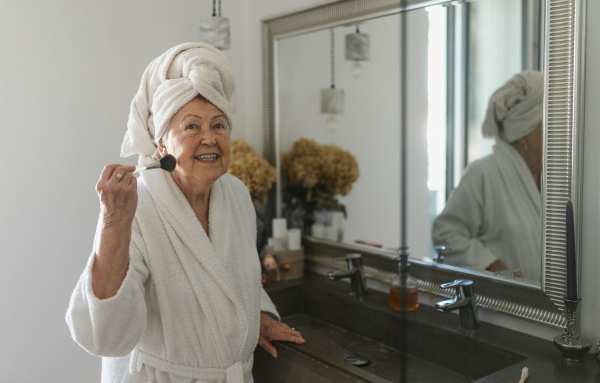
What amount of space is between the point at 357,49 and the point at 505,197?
29.4 inches

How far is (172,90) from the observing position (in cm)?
125

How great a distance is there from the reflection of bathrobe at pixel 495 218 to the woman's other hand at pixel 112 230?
97cm

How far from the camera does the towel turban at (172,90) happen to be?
1249mm

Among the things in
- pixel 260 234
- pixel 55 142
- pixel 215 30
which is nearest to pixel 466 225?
pixel 260 234

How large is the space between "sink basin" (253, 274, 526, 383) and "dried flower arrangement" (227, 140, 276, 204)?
39 cm

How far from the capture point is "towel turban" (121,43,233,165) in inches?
49.2

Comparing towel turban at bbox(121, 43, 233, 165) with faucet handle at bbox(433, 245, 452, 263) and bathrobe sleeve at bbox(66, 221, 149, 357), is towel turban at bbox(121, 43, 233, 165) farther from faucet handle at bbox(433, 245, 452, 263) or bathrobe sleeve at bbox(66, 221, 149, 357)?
faucet handle at bbox(433, 245, 452, 263)

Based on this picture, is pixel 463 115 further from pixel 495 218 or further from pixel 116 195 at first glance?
pixel 116 195

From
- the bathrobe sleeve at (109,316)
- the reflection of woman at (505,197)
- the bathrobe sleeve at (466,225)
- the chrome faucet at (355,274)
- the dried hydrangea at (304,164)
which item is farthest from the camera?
the dried hydrangea at (304,164)

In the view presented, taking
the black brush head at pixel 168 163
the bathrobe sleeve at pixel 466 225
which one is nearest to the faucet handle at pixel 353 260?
the bathrobe sleeve at pixel 466 225

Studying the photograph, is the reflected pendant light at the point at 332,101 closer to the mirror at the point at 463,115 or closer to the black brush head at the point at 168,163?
the mirror at the point at 463,115

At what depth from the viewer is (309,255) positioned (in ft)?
7.15

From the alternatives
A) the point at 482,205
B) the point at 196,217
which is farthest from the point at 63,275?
the point at 482,205

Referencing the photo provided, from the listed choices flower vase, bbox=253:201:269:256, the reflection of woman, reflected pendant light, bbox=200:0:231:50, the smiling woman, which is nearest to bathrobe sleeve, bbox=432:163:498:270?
the reflection of woman
